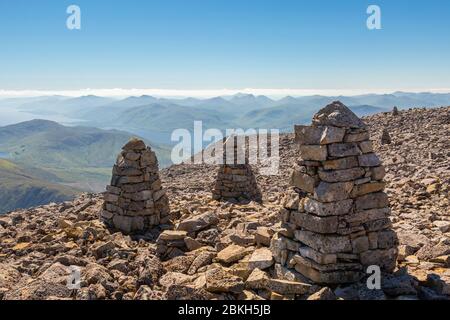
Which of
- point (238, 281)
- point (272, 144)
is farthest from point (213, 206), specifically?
point (272, 144)

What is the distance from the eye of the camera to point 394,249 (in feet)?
27.5

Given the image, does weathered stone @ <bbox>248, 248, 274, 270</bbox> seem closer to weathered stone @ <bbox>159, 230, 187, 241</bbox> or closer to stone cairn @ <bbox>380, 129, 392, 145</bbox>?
weathered stone @ <bbox>159, 230, 187, 241</bbox>

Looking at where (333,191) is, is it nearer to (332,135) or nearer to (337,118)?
(332,135)

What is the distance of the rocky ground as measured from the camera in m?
7.93

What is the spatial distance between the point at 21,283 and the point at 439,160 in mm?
24618

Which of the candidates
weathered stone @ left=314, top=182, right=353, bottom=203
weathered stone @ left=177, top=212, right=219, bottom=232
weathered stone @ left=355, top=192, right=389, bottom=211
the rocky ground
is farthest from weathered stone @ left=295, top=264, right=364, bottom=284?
weathered stone @ left=177, top=212, right=219, bottom=232

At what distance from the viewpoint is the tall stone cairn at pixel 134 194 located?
13.9 meters

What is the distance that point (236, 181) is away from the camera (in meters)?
18.2

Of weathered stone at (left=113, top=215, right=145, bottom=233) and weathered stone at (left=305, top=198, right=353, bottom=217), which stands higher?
weathered stone at (left=305, top=198, right=353, bottom=217)

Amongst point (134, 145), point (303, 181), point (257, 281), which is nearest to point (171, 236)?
point (257, 281)

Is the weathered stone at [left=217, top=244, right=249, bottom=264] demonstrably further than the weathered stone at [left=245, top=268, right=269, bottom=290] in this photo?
Yes

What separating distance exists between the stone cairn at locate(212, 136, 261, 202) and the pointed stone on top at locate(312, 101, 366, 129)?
9751 mm

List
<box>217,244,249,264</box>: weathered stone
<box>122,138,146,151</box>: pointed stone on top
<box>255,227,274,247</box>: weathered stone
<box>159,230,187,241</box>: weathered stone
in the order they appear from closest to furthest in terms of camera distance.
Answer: <box>217,244,249,264</box>: weathered stone < <box>255,227,274,247</box>: weathered stone < <box>159,230,187,241</box>: weathered stone < <box>122,138,146,151</box>: pointed stone on top

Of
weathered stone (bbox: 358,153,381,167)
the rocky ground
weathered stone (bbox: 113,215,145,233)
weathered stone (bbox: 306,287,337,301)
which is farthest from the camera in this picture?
weathered stone (bbox: 113,215,145,233)
